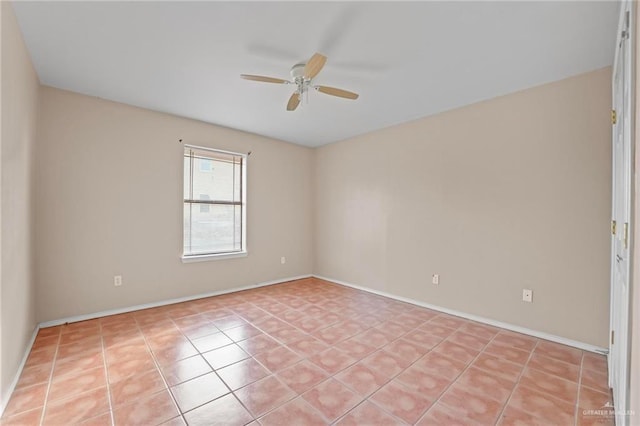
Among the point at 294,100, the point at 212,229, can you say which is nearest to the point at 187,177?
the point at 212,229

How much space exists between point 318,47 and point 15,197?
2.49 metres

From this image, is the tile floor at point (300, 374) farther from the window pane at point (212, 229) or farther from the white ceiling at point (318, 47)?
the white ceiling at point (318, 47)

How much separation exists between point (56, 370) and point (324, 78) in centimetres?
323

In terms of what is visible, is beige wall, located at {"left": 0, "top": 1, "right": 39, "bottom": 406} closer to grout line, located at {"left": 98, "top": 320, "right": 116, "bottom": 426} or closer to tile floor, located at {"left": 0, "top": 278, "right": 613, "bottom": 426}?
tile floor, located at {"left": 0, "top": 278, "right": 613, "bottom": 426}

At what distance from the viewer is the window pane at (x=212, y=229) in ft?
12.7

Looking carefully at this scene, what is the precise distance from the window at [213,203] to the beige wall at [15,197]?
5.11ft

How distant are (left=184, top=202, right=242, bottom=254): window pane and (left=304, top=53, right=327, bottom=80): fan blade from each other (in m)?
2.64

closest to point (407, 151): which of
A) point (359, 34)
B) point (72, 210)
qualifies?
point (359, 34)

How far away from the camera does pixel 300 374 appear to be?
205cm

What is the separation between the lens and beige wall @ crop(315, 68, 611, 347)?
2455 millimetres

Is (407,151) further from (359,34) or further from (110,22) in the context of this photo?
(110,22)

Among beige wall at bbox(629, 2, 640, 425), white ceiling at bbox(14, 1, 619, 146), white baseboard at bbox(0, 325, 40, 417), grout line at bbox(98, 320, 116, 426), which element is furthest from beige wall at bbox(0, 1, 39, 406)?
beige wall at bbox(629, 2, 640, 425)

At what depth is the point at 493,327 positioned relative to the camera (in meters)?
2.94

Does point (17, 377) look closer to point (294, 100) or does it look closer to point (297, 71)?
point (294, 100)
